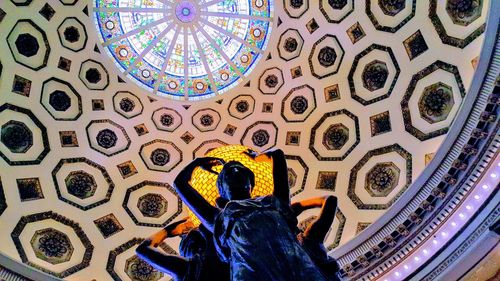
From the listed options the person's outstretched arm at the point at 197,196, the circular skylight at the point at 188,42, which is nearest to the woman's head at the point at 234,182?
the person's outstretched arm at the point at 197,196

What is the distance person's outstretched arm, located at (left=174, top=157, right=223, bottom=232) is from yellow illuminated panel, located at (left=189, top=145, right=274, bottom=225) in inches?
5.5

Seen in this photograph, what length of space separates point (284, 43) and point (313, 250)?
13.5 meters

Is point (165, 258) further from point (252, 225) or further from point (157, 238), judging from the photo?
point (252, 225)

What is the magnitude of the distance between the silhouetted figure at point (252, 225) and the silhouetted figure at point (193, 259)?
0.19 metres

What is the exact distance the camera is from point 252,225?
3.39 m

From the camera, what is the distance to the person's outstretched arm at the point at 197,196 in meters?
3.77

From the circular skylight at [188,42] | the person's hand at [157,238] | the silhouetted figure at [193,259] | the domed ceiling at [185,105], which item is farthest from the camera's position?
the circular skylight at [188,42]

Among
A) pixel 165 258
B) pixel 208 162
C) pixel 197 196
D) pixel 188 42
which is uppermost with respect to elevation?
pixel 188 42

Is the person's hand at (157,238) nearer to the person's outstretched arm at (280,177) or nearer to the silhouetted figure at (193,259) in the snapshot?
the silhouetted figure at (193,259)

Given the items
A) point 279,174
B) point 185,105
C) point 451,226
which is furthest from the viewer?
point 185,105

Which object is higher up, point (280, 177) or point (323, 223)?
point (280, 177)

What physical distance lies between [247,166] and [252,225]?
1.00 meters

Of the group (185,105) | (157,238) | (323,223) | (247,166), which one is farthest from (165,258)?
(185,105)

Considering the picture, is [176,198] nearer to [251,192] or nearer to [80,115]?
[80,115]
